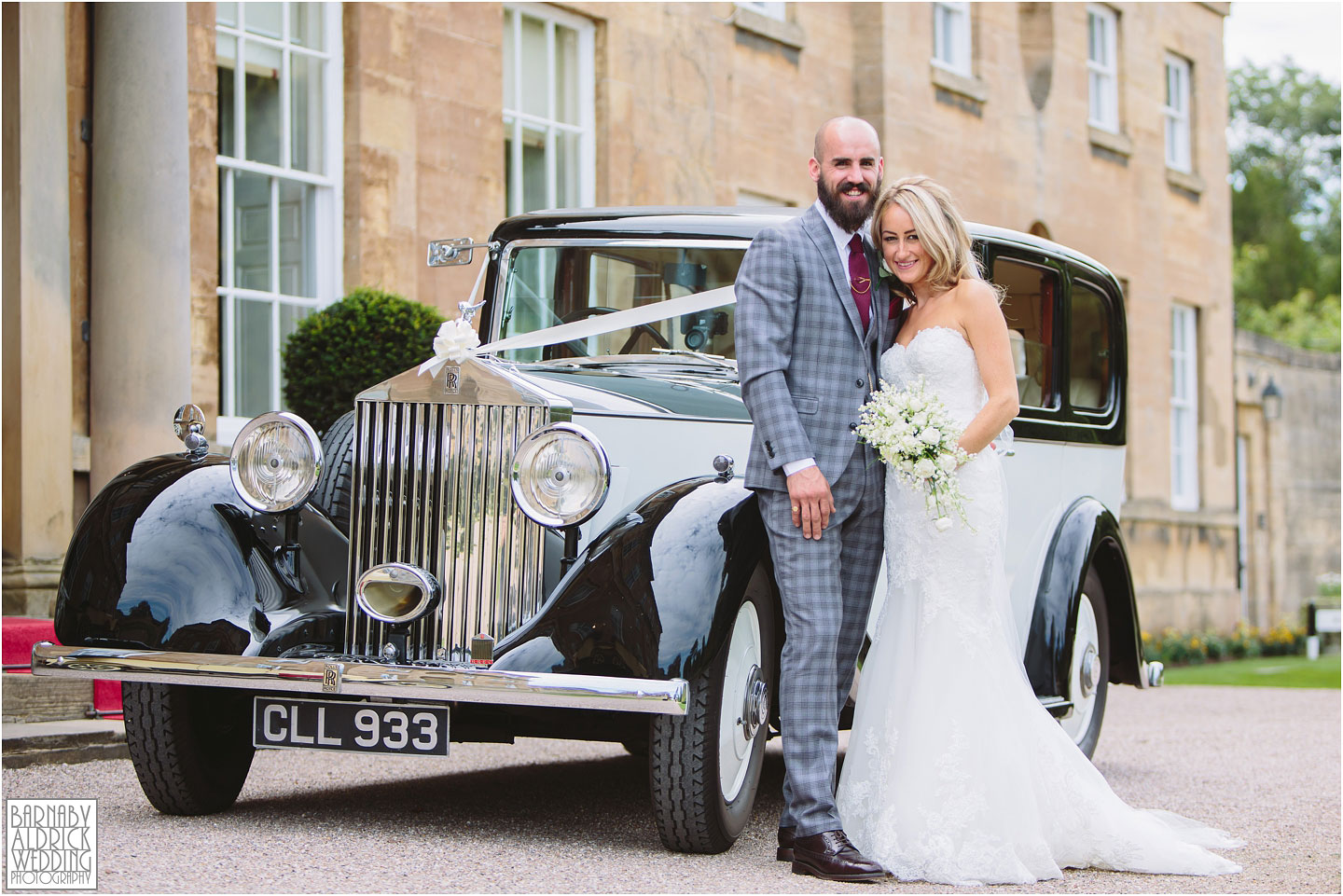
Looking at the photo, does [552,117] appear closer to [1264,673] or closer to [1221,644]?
[1264,673]

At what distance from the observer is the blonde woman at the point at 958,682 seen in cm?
413

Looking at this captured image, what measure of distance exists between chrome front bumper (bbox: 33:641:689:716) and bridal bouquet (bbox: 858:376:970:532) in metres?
0.87

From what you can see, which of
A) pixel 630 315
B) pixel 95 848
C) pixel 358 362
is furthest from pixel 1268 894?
pixel 358 362

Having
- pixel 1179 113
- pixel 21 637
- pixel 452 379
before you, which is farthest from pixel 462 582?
pixel 1179 113

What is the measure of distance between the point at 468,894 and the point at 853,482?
1.49m

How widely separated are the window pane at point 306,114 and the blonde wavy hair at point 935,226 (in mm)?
6090

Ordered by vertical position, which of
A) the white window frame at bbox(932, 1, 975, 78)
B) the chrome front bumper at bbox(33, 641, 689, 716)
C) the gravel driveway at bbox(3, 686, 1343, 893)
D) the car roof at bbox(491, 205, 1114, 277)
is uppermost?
the white window frame at bbox(932, 1, 975, 78)

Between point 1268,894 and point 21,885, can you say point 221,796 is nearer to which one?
point 21,885

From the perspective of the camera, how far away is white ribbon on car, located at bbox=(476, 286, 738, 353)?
5.22 metres

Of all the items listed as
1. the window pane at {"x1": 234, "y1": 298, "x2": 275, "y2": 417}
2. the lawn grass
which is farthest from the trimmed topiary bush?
the lawn grass

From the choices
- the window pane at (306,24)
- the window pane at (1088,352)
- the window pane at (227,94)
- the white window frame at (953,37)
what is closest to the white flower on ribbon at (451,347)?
the window pane at (1088,352)

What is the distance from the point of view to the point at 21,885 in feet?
11.9

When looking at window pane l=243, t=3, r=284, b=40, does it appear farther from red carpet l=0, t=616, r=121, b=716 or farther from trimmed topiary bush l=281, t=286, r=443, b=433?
red carpet l=0, t=616, r=121, b=716

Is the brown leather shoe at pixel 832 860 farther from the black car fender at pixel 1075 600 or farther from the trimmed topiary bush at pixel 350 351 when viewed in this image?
the trimmed topiary bush at pixel 350 351
